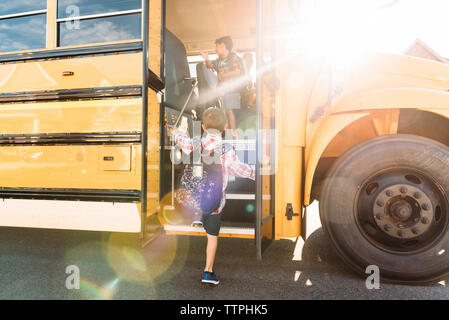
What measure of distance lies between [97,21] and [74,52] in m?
0.27

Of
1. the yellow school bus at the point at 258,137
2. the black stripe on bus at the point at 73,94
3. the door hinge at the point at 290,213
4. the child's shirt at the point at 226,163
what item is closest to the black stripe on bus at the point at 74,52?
the yellow school bus at the point at 258,137

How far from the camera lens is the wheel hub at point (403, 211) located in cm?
168

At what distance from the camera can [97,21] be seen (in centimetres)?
216

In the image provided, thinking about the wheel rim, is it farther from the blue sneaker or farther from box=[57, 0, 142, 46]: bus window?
box=[57, 0, 142, 46]: bus window

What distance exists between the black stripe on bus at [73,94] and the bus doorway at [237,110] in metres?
0.43

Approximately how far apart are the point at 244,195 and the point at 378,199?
84 cm

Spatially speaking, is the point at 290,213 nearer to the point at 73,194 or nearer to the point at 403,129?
the point at 403,129

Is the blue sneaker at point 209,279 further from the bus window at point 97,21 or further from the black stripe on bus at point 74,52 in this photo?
the bus window at point 97,21

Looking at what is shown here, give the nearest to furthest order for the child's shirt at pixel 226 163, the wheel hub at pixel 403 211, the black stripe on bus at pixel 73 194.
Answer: the wheel hub at pixel 403 211 → the child's shirt at pixel 226 163 → the black stripe on bus at pixel 73 194

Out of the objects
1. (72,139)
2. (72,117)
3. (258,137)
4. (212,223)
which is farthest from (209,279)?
(72,117)

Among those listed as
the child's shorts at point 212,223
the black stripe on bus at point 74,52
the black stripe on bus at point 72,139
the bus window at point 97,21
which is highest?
the bus window at point 97,21

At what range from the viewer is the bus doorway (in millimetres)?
1730

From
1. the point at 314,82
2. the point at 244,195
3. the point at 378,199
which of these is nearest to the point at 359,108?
the point at 314,82

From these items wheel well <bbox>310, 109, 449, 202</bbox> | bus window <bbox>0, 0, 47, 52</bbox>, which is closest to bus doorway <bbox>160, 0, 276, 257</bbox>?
wheel well <bbox>310, 109, 449, 202</bbox>
